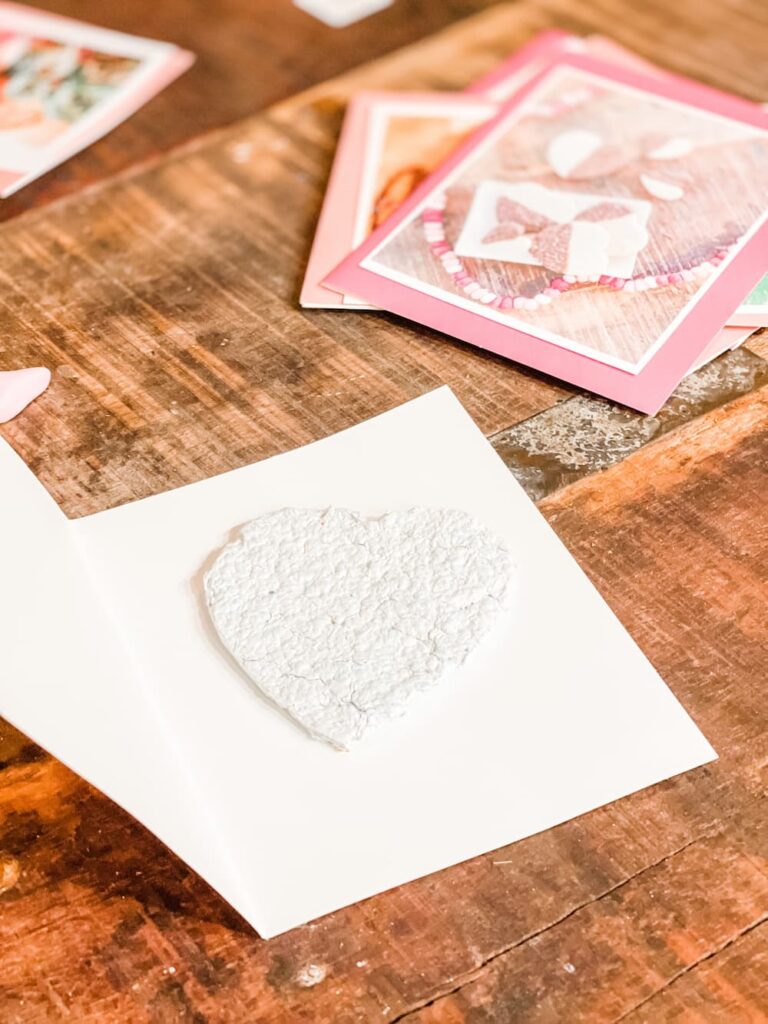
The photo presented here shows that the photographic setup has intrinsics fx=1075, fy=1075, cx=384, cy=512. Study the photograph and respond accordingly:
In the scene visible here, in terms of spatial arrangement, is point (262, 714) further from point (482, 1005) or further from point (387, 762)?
point (482, 1005)

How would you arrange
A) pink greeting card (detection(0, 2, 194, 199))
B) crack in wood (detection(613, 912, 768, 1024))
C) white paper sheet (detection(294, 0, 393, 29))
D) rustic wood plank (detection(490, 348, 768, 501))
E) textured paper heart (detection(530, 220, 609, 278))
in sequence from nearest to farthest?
crack in wood (detection(613, 912, 768, 1024)) < rustic wood plank (detection(490, 348, 768, 501)) < textured paper heart (detection(530, 220, 609, 278)) < pink greeting card (detection(0, 2, 194, 199)) < white paper sheet (detection(294, 0, 393, 29))

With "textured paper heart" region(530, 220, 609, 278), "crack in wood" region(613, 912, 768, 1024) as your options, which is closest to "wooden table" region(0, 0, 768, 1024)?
"crack in wood" region(613, 912, 768, 1024)

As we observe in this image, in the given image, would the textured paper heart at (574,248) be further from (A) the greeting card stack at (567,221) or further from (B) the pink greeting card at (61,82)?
(B) the pink greeting card at (61,82)

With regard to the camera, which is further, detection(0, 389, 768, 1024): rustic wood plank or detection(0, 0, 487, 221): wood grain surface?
detection(0, 0, 487, 221): wood grain surface

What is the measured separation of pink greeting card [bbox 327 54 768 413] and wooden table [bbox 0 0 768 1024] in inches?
1.2

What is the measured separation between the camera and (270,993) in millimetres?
555

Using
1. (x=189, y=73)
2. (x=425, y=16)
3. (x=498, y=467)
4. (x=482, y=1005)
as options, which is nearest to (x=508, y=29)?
(x=425, y=16)

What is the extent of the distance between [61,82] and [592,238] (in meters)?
0.59

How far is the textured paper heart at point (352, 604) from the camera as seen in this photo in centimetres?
63

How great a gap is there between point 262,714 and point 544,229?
48cm

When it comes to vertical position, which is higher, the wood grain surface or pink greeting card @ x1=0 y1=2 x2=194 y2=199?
pink greeting card @ x1=0 y1=2 x2=194 y2=199

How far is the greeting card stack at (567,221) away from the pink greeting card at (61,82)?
0.24 metres

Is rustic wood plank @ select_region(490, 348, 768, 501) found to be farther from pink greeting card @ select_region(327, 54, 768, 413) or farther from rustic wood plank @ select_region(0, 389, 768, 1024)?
rustic wood plank @ select_region(0, 389, 768, 1024)

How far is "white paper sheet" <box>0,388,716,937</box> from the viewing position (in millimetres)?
589
